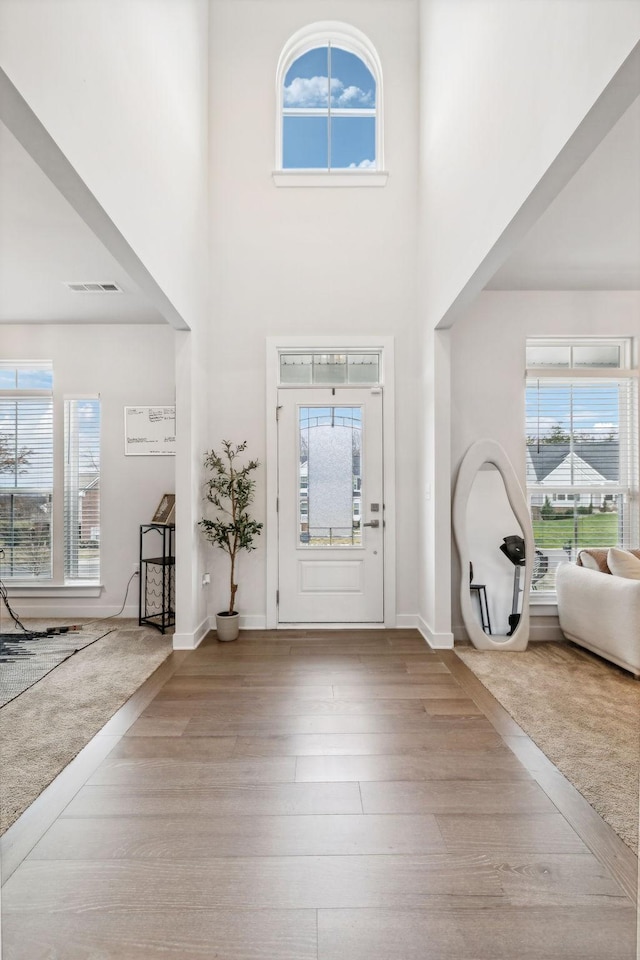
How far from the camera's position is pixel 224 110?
4867 millimetres

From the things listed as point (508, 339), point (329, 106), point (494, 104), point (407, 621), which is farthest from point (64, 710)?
point (329, 106)

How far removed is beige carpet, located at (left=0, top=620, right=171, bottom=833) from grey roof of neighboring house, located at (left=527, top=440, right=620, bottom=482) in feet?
11.1

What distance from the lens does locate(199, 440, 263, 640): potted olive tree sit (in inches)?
177

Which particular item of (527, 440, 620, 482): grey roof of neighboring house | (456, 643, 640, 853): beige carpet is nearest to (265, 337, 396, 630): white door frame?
(456, 643, 640, 853): beige carpet

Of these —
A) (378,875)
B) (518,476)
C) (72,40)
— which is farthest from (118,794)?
(518,476)

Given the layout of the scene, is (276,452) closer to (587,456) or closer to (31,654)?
(31,654)

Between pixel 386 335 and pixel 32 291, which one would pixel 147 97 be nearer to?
pixel 32 291

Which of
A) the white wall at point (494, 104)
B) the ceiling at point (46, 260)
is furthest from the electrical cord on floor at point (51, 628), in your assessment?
the white wall at point (494, 104)

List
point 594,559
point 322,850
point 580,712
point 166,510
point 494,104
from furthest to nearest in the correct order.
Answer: point 166,510, point 594,559, point 580,712, point 494,104, point 322,850

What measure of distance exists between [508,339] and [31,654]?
442 cm

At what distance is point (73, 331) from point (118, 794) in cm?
431

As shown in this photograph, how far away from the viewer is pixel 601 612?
3918mm

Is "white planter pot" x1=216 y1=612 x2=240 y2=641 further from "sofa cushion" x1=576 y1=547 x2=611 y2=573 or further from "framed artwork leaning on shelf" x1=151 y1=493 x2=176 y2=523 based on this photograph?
"sofa cushion" x1=576 y1=547 x2=611 y2=573

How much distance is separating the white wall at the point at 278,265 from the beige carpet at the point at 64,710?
1.07 meters
